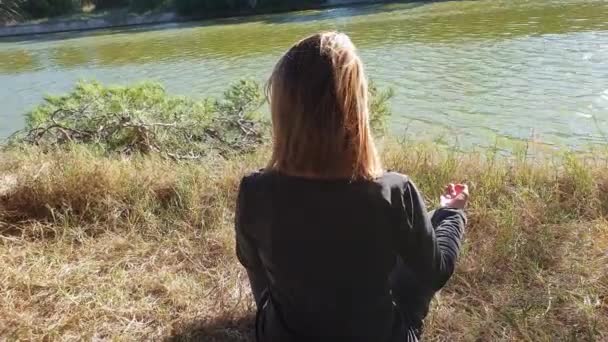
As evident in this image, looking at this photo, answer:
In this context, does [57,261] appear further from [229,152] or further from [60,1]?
[60,1]

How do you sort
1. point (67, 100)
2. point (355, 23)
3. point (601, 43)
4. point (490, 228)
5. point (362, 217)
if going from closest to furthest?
point (362, 217) < point (490, 228) < point (67, 100) < point (601, 43) < point (355, 23)

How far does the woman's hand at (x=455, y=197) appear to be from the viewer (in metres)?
2.04

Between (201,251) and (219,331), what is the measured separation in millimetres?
587

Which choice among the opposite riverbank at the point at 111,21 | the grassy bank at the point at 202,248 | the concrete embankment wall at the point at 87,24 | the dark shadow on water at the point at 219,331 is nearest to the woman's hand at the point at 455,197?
the grassy bank at the point at 202,248

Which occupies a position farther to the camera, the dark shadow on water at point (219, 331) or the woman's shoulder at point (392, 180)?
the dark shadow on water at point (219, 331)

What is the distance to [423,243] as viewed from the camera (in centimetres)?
152

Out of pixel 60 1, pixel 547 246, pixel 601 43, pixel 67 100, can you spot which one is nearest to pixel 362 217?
pixel 547 246

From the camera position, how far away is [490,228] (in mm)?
2637

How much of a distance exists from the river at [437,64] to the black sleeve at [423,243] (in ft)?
11.2

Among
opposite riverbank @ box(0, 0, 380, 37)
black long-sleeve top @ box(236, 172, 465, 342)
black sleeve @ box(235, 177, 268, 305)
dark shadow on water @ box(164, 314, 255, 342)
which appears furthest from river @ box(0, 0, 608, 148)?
opposite riverbank @ box(0, 0, 380, 37)

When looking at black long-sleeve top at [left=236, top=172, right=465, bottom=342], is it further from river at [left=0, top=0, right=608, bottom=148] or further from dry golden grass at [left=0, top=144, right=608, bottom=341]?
river at [left=0, top=0, right=608, bottom=148]

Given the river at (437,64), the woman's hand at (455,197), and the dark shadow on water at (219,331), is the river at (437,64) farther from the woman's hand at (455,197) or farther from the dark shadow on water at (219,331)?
the dark shadow on water at (219,331)

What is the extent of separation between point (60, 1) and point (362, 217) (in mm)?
40427

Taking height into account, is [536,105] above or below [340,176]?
below
